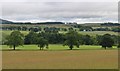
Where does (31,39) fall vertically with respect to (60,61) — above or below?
above

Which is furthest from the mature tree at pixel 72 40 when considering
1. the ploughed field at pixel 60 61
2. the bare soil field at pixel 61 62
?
the bare soil field at pixel 61 62

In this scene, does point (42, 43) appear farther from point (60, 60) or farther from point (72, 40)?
point (60, 60)

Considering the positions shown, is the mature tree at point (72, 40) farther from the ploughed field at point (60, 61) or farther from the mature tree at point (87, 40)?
the ploughed field at point (60, 61)

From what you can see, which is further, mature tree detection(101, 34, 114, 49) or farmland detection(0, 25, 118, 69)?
mature tree detection(101, 34, 114, 49)

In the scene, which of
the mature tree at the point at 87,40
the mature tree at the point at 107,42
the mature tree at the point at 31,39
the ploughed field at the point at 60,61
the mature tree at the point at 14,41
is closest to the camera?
the ploughed field at the point at 60,61

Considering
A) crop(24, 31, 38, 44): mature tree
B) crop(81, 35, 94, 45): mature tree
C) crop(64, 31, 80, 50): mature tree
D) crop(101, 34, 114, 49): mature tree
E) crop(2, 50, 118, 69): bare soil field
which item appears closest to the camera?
crop(2, 50, 118, 69): bare soil field

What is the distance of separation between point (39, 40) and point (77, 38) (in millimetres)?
10705

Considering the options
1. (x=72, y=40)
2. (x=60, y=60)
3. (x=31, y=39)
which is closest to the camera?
(x=60, y=60)

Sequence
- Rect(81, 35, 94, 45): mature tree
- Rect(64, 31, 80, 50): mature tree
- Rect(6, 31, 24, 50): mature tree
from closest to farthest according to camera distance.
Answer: Rect(6, 31, 24, 50): mature tree, Rect(64, 31, 80, 50): mature tree, Rect(81, 35, 94, 45): mature tree

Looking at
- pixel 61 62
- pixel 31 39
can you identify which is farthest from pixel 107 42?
pixel 61 62

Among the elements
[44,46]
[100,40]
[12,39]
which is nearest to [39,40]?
[44,46]

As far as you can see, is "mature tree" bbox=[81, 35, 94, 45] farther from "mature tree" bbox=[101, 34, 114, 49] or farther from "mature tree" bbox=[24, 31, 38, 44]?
"mature tree" bbox=[24, 31, 38, 44]

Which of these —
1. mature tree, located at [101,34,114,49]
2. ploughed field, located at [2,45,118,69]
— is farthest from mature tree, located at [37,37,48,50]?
ploughed field, located at [2,45,118,69]

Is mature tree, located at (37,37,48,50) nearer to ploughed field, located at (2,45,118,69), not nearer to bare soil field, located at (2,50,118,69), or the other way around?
ploughed field, located at (2,45,118,69)
